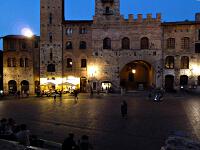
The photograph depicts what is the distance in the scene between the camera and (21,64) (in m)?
49.0

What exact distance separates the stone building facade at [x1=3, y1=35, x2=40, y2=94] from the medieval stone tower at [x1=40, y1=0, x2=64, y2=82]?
2.48 meters

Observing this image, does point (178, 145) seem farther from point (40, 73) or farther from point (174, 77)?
point (40, 73)

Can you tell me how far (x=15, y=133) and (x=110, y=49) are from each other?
108ft

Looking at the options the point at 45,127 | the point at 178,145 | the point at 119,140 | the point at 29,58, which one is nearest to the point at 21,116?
the point at 45,127

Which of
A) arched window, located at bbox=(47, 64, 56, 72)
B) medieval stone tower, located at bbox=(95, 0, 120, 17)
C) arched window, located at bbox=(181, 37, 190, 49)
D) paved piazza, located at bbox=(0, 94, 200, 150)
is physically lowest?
paved piazza, located at bbox=(0, 94, 200, 150)

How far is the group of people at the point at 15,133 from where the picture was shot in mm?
12367

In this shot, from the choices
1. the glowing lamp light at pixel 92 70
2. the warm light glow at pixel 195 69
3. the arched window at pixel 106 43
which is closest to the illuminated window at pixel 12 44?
the glowing lamp light at pixel 92 70

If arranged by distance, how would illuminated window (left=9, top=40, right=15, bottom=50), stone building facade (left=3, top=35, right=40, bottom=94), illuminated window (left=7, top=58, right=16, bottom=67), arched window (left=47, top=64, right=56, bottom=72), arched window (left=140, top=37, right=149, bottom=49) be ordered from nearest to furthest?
1. arched window (left=140, top=37, right=149, bottom=49)
2. arched window (left=47, top=64, right=56, bottom=72)
3. stone building facade (left=3, top=35, right=40, bottom=94)
4. illuminated window (left=7, top=58, right=16, bottom=67)
5. illuminated window (left=9, top=40, right=15, bottom=50)

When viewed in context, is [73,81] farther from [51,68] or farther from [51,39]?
[51,39]

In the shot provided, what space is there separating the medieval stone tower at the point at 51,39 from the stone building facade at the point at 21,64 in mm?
2480

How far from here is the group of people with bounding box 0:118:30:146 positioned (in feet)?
40.6

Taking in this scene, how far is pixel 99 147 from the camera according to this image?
534 inches

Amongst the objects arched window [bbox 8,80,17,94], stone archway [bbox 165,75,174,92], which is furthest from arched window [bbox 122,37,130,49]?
arched window [bbox 8,80,17,94]

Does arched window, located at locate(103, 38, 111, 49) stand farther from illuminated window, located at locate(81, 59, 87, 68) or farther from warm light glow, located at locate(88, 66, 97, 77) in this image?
illuminated window, located at locate(81, 59, 87, 68)
